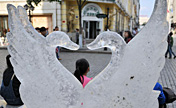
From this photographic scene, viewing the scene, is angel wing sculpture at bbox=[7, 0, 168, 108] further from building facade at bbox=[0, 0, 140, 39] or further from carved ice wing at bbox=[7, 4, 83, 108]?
building facade at bbox=[0, 0, 140, 39]

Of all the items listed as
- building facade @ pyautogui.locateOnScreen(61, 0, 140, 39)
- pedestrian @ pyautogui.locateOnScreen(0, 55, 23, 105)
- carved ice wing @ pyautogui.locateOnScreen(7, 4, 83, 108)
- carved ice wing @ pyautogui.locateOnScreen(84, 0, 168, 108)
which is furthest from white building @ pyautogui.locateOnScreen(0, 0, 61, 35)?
carved ice wing @ pyautogui.locateOnScreen(84, 0, 168, 108)

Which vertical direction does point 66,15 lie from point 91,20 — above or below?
above

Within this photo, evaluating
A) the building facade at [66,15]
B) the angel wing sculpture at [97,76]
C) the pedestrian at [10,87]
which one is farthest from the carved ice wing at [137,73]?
the building facade at [66,15]

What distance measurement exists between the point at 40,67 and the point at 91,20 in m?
17.3

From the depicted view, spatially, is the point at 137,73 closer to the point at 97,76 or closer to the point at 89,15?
the point at 97,76

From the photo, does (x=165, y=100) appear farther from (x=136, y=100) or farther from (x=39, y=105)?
(x=39, y=105)

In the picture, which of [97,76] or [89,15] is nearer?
[97,76]

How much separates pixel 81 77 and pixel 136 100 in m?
0.74

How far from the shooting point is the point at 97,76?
6.05 ft

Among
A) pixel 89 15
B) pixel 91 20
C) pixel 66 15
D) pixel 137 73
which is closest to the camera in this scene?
pixel 137 73

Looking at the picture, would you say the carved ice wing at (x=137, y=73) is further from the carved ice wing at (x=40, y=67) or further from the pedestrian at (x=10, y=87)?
the pedestrian at (x=10, y=87)

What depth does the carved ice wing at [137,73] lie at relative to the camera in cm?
176

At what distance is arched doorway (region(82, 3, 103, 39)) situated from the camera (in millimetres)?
18344

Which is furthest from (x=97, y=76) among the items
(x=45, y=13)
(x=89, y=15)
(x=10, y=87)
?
(x=89, y=15)
